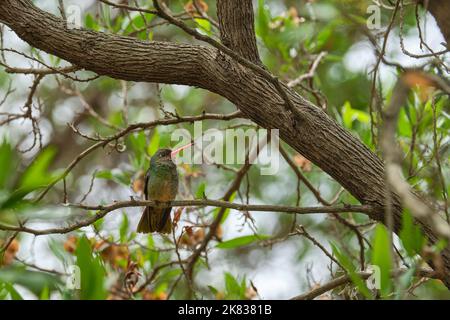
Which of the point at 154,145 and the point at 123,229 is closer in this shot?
the point at 123,229

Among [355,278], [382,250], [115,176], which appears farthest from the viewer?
[115,176]

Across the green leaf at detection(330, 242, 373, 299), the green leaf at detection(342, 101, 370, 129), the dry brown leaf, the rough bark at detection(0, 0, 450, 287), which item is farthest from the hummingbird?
the green leaf at detection(330, 242, 373, 299)

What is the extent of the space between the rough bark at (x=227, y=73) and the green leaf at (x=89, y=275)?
4.57 ft

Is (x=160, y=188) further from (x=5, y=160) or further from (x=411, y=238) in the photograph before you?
(x=5, y=160)

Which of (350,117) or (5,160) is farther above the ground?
(350,117)

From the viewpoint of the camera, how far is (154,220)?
478 centimetres

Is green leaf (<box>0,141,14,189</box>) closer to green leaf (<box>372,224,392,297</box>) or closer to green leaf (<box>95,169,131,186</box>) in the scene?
green leaf (<box>372,224,392,297</box>)

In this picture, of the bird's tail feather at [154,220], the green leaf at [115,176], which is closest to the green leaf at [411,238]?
the bird's tail feather at [154,220]

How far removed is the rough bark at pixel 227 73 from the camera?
126 inches

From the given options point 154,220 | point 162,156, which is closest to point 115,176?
point 162,156

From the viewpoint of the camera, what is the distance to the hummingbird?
477 centimetres

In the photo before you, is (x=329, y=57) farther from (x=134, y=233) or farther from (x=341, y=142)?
(x=341, y=142)

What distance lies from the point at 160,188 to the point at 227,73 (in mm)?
1813

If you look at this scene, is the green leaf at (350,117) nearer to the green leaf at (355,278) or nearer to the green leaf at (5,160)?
the green leaf at (355,278)
